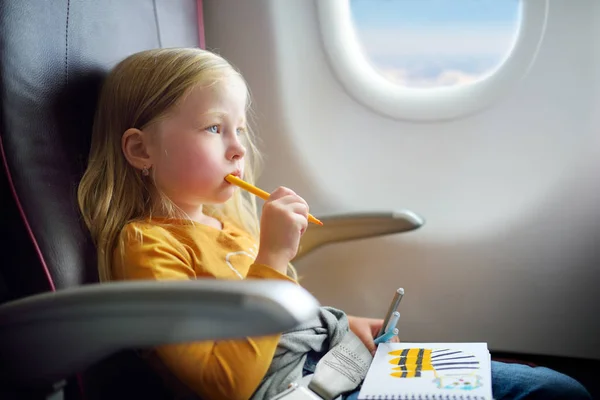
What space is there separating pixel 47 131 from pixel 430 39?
962 mm

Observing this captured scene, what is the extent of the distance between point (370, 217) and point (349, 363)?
0.33 meters

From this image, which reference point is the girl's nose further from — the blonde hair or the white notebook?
the white notebook

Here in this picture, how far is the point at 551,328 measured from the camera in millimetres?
1582

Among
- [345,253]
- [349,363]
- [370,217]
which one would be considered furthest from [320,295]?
[349,363]

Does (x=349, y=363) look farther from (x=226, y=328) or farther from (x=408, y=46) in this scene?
(x=408, y=46)

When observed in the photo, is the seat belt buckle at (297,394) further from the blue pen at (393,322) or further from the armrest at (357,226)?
the armrest at (357,226)

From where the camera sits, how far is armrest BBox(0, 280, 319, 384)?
639 millimetres

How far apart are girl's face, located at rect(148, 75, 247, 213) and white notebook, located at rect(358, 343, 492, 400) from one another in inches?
14.8

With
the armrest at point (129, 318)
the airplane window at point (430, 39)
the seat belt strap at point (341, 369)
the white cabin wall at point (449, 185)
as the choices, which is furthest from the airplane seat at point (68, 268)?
the airplane window at point (430, 39)

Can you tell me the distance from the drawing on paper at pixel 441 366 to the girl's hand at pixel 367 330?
0.11 metres

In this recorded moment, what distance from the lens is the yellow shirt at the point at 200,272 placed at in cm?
90

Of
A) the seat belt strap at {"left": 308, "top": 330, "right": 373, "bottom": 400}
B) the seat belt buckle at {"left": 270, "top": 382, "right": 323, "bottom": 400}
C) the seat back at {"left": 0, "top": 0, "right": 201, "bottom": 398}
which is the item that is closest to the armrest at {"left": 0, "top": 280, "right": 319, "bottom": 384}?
the seat back at {"left": 0, "top": 0, "right": 201, "bottom": 398}

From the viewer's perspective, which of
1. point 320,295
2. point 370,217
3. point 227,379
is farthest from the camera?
point 320,295

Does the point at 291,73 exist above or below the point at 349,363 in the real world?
Answer: above
